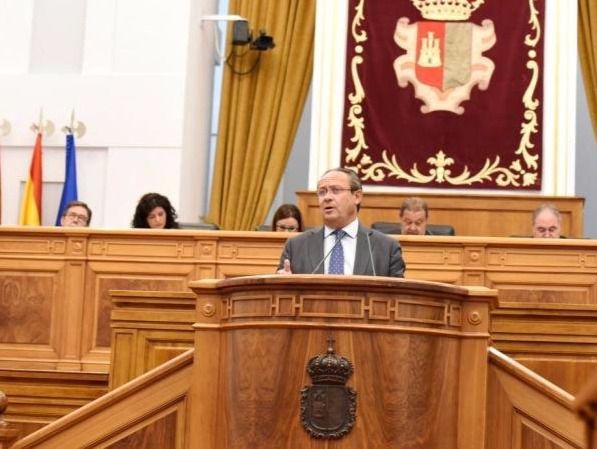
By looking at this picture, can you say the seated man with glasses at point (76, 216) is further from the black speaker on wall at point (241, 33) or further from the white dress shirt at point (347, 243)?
the white dress shirt at point (347, 243)

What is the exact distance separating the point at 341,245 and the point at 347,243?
0.09 ft

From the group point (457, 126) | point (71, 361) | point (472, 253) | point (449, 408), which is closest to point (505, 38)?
point (457, 126)

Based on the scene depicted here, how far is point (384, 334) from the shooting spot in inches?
160

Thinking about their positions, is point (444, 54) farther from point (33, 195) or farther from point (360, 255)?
point (360, 255)

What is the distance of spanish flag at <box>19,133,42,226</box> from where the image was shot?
902 centimetres

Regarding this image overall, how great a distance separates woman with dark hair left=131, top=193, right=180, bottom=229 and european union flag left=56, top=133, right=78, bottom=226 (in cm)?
197

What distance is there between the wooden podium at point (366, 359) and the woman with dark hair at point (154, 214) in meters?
2.99

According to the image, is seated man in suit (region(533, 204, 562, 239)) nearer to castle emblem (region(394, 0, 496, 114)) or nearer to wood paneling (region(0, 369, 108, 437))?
castle emblem (region(394, 0, 496, 114))

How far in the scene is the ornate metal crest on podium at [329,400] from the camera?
4020 millimetres

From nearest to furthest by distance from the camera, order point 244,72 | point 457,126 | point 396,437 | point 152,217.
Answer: point 396,437, point 152,217, point 457,126, point 244,72

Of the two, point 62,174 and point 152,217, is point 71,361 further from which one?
point 62,174

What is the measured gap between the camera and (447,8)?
29.6 feet

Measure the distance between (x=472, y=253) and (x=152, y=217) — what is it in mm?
1781

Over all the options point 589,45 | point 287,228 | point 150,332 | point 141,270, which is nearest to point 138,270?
point 141,270
